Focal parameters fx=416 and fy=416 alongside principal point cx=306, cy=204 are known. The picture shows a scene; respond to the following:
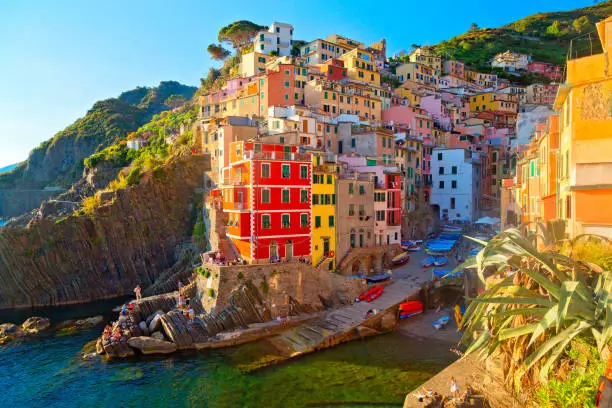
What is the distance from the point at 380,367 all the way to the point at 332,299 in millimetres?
10575

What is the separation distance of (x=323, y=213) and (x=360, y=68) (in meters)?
43.0

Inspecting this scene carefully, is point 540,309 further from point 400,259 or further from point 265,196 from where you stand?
point 400,259

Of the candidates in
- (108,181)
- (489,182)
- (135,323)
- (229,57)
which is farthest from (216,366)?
(229,57)

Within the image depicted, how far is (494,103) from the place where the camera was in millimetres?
90250

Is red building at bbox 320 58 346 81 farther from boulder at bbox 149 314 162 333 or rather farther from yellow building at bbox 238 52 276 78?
boulder at bbox 149 314 162 333

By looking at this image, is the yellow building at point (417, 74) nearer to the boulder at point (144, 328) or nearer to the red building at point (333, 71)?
the red building at point (333, 71)

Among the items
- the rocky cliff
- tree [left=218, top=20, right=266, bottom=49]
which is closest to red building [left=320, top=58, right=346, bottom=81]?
the rocky cliff

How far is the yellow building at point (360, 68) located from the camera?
7481 centimetres

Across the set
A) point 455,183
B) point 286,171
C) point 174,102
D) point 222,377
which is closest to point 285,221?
point 286,171

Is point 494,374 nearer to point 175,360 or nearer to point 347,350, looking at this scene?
point 347,350

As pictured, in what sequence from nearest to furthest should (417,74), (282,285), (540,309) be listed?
1. (540,309)
2. (282,285)
3. (417,74)

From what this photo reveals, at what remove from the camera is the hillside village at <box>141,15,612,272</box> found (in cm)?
3897

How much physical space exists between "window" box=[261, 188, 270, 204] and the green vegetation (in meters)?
102

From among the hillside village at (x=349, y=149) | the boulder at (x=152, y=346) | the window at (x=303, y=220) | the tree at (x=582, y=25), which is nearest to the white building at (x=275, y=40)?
the hillside village at (x=349, y=149)
